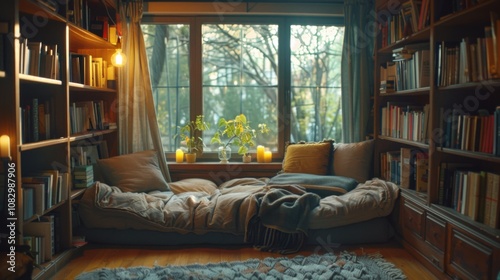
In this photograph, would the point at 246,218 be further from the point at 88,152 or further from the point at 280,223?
the point at 88,152

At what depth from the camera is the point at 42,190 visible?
272 centimetres

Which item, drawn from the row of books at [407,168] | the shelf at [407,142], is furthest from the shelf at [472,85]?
the row of books at [407,168]

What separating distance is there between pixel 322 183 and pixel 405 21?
1.53 meters

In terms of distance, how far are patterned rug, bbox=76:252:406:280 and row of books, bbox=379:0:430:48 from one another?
178cm

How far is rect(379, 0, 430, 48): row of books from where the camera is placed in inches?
124

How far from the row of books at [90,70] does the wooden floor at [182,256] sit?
1.41 meters

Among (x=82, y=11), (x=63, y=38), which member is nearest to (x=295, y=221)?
(x=63, y=38)

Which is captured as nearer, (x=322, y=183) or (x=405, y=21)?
(x=405, y=21)

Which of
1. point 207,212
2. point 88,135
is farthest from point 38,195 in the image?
point 207,212

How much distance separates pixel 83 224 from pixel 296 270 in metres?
1.78

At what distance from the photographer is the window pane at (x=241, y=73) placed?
4.73 metres

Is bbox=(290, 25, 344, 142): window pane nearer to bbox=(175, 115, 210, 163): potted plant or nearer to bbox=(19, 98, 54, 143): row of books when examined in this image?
bbox=(175, 115, 210, 163): potted plant

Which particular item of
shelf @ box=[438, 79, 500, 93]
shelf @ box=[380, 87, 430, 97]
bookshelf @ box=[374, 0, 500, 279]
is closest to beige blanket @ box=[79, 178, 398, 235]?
bookshelf @ box=[374, 0, 500, 279]

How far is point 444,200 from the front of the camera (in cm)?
288
